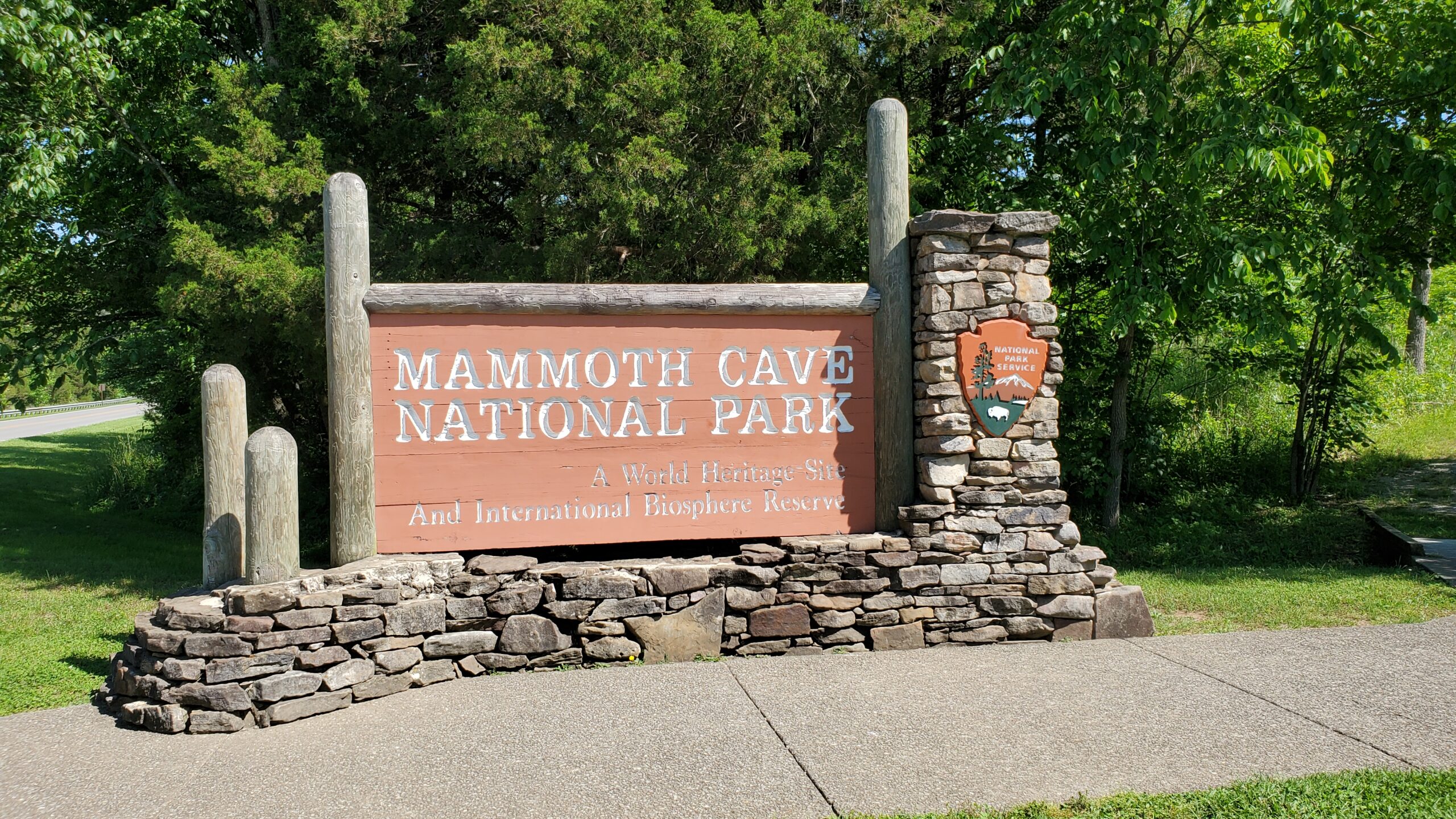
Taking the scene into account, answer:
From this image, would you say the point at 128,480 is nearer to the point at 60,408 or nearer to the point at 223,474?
the point at 223,474

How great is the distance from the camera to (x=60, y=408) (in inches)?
1882

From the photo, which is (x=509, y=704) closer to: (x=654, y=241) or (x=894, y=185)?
(x=894, y=185)

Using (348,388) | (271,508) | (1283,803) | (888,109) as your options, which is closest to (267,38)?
(348,388)

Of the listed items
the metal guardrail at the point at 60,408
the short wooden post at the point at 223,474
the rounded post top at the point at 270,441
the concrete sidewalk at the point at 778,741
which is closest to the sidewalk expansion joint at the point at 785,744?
the concrete sidewalk at the point at 778,741

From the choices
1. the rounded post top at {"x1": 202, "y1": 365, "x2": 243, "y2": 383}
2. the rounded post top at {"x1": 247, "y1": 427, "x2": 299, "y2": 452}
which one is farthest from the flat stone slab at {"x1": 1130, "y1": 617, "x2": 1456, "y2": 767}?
the rounded post top at {"x1": 202, "y1": 365, "x2": 243, "y2": 383}

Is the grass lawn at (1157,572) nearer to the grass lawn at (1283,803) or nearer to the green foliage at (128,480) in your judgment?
the green foliage at (128,480)

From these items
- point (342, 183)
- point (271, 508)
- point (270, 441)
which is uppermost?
point (342, 183)

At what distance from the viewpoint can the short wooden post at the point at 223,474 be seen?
516 cm

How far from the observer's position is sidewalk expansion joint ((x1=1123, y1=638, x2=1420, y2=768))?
4.01 metres

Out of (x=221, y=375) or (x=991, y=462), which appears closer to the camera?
(x=221, y=375)

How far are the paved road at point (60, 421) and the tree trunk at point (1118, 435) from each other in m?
19.1

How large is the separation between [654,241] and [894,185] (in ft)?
9.14

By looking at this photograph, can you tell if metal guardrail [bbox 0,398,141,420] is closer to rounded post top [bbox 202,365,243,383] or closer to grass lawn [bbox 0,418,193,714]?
grass lawn [bbox 0,418,193,714]

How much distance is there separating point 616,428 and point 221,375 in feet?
7.02
